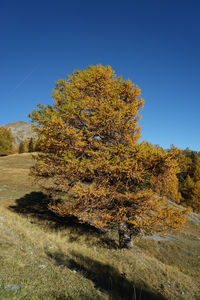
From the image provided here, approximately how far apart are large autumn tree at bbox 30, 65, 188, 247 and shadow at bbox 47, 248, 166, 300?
5.98 ft

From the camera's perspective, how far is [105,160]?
9.50 m

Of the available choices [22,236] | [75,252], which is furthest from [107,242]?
[22,236]

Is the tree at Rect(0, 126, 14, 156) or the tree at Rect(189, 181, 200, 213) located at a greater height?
the tree at Rect(0, 126, 14, 156)

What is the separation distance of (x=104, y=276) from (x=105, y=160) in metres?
5.24

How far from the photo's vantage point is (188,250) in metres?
17.2

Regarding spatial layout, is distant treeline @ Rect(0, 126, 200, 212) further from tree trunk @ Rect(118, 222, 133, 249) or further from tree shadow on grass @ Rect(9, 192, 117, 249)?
tree trunk @ Rect(118, 222, 133, 249)

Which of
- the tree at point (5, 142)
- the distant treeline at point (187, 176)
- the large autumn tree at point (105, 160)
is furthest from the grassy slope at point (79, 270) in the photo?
the tree at point (5, 142)

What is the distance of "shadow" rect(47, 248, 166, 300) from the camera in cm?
630

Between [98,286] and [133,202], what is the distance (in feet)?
16.5

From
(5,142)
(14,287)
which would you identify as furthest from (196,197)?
(5,142)

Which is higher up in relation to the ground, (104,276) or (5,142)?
(5,142)

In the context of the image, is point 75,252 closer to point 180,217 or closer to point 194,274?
point 180,217

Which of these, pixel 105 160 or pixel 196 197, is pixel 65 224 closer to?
pixel 105 160

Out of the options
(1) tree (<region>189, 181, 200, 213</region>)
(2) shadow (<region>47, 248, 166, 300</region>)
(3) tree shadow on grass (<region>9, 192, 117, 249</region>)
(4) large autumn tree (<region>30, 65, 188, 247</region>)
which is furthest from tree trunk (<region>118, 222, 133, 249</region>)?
(1) tree (<region>189, 181, 200, 213</region>)
